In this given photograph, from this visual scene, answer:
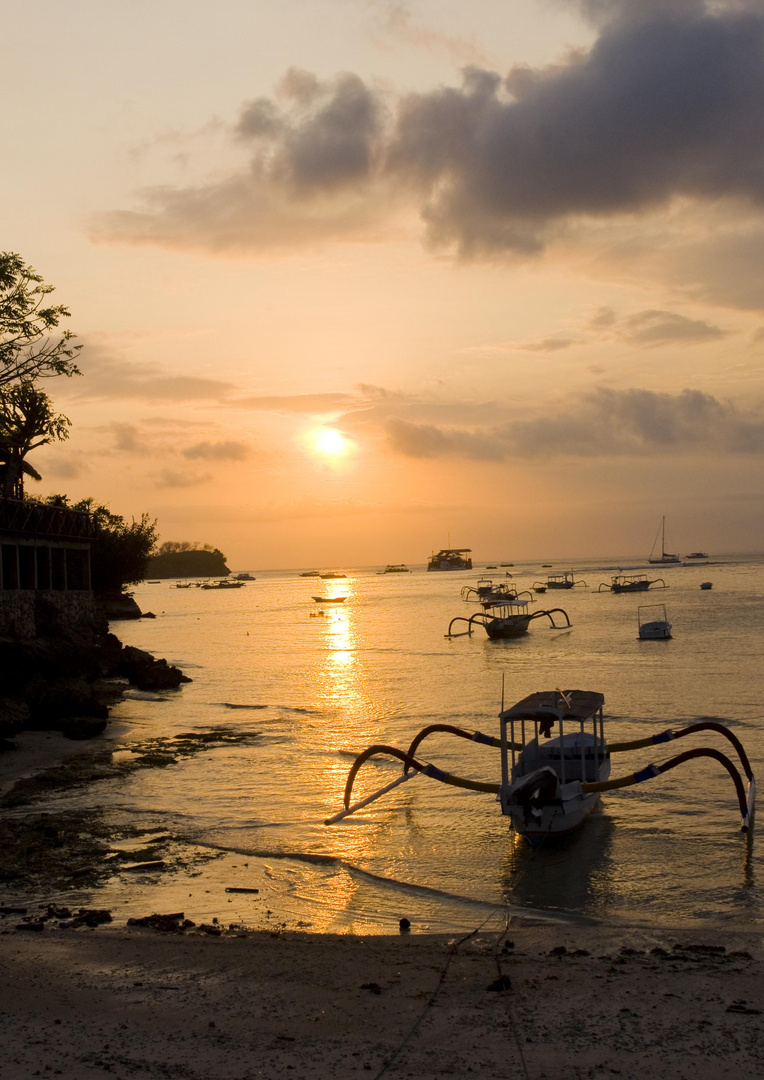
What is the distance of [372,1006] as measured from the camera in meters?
9.24

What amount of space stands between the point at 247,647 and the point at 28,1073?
64231mm

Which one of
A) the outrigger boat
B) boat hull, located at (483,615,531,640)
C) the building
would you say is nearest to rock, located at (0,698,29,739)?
the building

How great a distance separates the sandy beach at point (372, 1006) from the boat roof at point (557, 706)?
250 inches

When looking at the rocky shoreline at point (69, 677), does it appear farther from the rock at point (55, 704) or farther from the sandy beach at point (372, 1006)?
the sandy beach at point (372, 1006)

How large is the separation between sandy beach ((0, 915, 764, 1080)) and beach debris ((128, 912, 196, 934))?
0.76 feet

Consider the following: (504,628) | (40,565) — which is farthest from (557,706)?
(504,628)

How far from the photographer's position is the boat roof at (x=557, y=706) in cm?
1805

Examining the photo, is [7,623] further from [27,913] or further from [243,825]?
[27,913]

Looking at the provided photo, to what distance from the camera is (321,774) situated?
2452 centimetres

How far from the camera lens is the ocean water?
45.4 feet

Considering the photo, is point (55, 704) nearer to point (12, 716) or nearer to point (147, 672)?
point (12, 716)

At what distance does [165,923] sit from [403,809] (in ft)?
31.6

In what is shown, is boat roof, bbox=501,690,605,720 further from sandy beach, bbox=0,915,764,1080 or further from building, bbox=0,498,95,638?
building, bbox=0,498,95,638

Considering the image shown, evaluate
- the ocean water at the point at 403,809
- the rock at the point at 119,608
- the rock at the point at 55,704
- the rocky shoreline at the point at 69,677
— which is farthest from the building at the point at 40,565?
the rock at the point at 119,608
